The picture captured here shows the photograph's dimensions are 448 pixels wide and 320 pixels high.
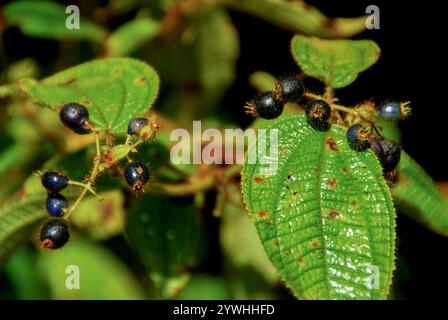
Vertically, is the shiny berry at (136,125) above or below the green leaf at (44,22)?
below

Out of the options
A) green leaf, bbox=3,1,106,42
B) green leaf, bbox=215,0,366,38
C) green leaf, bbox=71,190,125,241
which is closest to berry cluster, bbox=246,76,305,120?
green leaf, bbox=215,0,366,38

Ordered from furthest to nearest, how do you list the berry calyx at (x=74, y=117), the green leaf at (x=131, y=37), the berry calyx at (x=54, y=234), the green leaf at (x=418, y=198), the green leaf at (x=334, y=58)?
1. the green leaf at (x=131, y=37)
2. the green leaf at (x=418, y=198)
3. the green leaf at (x=334, y=58)
4. the berry calyx at (x=74, y=117)
5. the berry calyx at (x=54, y=234)

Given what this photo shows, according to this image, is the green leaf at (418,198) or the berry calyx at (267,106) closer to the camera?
the berry calyx at (267,106)

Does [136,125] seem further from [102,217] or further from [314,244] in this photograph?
[102,217]

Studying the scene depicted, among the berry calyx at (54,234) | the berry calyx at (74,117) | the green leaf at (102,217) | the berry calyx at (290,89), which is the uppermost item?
the green leaf at (102,217)

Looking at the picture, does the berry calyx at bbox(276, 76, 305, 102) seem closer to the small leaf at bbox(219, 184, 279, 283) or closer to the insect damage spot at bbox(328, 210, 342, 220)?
the insect damage spot at bbox(328, 210, 342, 220)

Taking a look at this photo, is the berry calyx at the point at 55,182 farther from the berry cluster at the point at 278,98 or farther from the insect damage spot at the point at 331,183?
the insect damage spot at the point at 331,183

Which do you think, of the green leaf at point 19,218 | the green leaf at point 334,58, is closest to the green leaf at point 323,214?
the green leaf at point 334,58

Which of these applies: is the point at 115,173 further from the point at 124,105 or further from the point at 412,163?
the point at 412,163
